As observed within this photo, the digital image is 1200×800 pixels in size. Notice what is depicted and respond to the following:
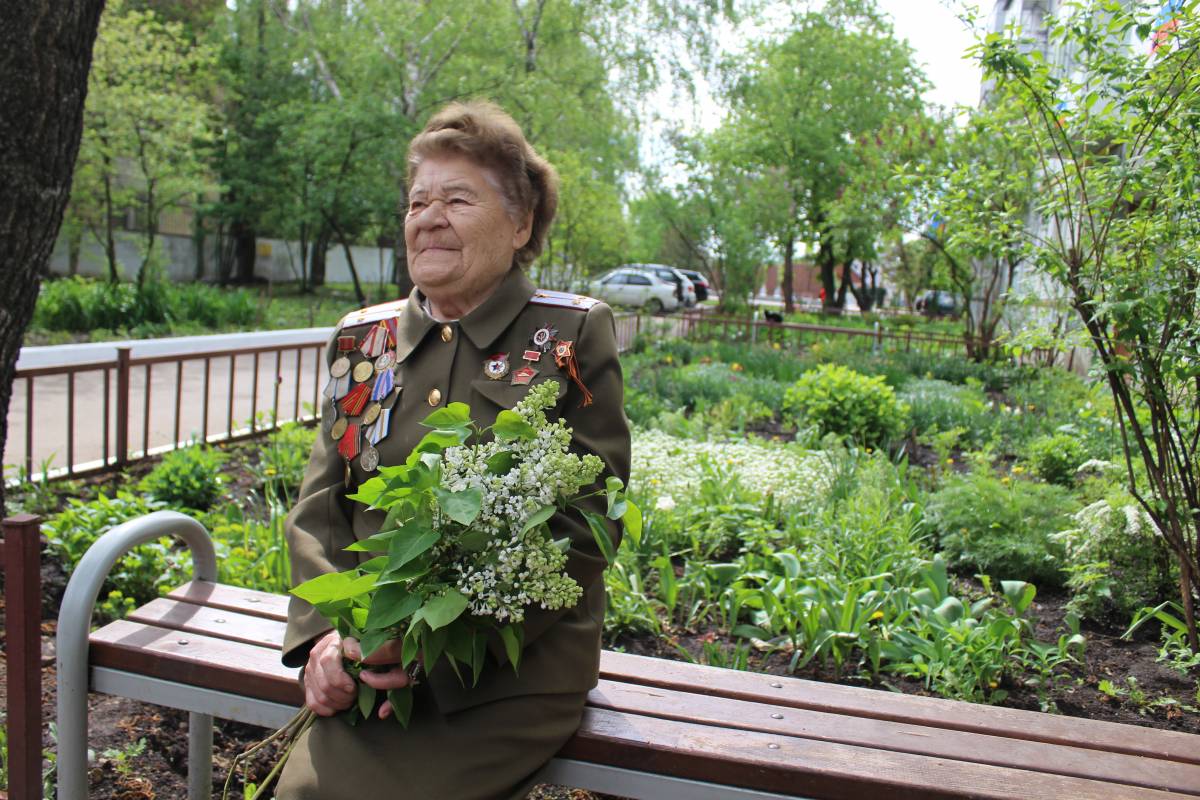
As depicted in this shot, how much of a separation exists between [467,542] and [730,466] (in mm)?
3736

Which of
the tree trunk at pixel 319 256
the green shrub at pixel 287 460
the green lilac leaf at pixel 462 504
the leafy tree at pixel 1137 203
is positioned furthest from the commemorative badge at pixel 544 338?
the tree trunk at pixel 319 256

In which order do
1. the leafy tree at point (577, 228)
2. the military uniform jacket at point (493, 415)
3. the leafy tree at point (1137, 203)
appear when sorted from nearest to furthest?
the military uniform jacket at point (493, 415), the leafy tree at point (1137, 203), the leafy tree at point (577, 228)

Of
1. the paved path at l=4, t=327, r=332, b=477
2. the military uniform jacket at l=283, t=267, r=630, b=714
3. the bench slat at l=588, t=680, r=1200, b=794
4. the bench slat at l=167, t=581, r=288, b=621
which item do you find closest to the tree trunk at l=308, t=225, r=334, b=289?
the paved path at l=4, t=327, r=332, b=477

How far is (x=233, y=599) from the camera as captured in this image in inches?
99.4

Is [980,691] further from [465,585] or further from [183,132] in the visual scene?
[183,132]

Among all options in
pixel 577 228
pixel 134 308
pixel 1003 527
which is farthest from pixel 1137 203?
pixel 134 308

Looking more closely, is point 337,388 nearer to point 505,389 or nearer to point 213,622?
point 505,389

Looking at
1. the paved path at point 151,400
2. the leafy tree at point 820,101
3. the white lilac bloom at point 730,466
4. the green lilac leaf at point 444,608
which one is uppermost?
the leafy tree at point 820,101

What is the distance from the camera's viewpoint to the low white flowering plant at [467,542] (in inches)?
60.7

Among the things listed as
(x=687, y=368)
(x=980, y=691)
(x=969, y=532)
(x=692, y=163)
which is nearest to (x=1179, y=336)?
(x=980, y=691)

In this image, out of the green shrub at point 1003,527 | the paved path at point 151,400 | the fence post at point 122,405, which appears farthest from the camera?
the paved path at point 151,400

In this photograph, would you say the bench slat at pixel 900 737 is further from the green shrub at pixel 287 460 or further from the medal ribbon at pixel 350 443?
the green shrub at pixel 287 460

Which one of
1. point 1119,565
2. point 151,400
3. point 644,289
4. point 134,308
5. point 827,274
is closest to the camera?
point 1119,565

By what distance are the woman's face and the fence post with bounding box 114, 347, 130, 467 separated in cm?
395
